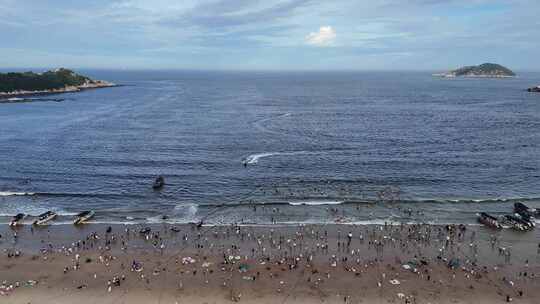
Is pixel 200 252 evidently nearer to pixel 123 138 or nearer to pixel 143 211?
pixel 143 211

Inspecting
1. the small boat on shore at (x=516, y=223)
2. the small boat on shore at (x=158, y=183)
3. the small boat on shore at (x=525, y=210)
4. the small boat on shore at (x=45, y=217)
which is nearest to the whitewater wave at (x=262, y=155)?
the small boat on shore at (x=158, y=183)

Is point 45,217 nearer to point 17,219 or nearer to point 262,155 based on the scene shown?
point 17,219

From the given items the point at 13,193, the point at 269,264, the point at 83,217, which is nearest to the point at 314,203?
the point at 269,264

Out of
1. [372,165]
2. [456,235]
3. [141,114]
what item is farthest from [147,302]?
[141,114]

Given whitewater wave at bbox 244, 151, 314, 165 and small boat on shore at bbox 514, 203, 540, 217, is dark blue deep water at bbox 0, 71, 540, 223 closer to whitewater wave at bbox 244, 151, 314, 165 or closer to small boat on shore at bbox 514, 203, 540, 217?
whitewater wave at bbox 244, 151, 314, 165

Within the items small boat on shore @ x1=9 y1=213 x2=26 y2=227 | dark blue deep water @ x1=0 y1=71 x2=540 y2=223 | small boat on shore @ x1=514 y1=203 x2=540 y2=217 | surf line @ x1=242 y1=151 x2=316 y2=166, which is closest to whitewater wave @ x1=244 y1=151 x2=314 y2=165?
surf line @ x1=242 y1=151 x2=316 y2=166

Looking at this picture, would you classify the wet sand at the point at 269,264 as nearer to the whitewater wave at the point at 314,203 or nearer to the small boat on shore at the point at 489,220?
the small boat on shore at the point at 489,220
